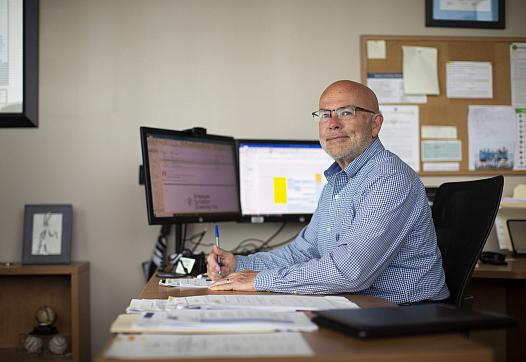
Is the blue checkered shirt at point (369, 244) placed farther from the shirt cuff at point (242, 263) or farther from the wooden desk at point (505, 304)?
the wooden desk at point (505, 304)

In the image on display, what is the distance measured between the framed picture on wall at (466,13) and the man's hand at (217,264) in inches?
69.6

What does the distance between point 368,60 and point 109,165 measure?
1.31 meters

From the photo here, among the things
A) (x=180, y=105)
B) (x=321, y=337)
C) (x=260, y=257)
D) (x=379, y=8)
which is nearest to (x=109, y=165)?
(x=180, y=105)

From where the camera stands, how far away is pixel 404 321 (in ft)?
3.30

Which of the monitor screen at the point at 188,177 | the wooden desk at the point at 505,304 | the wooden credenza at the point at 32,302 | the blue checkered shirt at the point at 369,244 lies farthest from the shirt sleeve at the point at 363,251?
the wooden credenza at the point at 32,302

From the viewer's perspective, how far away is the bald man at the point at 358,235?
1563mm

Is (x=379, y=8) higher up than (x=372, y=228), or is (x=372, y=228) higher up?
(x=379, y=8)

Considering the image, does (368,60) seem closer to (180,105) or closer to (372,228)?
(180,105)

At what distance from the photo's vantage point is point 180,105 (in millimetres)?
2951

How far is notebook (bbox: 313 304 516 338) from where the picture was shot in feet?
3.19

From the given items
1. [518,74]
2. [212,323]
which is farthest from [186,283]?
[518,74]

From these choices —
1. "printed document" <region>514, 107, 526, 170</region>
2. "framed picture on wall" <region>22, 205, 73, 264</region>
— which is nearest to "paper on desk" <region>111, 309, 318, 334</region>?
"framed picture on wall" <region>22, 205, 73, 264</region>

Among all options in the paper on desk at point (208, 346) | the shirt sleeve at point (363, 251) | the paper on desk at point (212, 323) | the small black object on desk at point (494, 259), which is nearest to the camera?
the paper on desk at point (208, 346)

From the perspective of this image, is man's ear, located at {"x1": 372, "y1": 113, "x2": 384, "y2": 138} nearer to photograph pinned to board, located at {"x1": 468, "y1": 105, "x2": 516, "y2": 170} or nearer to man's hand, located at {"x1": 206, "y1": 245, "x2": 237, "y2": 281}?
man's hand, located at {"x1": 206, "y1": 245, "x2": 237, "y2": 281}
